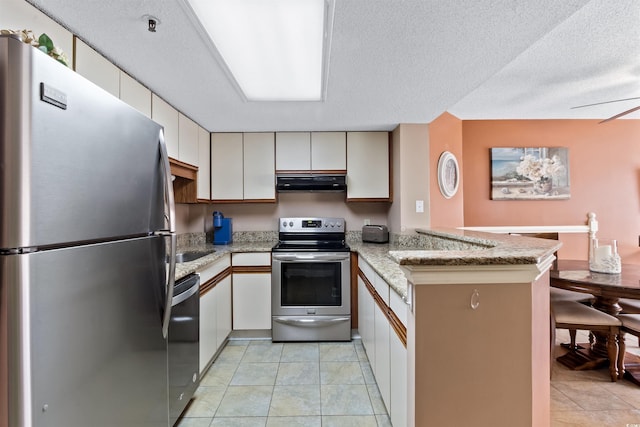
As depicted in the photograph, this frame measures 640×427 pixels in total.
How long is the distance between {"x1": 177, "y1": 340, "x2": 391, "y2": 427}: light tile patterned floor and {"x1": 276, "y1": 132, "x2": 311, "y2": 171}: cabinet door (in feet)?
6.07

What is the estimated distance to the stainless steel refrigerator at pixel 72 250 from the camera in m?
0.69

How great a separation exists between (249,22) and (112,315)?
4.68 feet

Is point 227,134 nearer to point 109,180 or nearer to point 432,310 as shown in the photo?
point 109,180

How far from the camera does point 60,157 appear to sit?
2.58 feet

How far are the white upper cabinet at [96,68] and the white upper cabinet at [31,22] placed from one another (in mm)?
48

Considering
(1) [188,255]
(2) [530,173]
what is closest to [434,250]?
(1) [188,255]

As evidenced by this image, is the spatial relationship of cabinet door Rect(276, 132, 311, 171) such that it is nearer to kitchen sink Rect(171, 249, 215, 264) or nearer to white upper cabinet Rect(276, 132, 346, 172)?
white upper cabinet Rect(276, 132, 346, 172)

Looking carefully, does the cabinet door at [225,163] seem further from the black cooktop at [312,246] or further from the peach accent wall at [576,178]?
the peach accent wall at [576,178]

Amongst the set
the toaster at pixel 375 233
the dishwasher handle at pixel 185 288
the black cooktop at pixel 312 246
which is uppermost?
the toaster at pixel 375 233

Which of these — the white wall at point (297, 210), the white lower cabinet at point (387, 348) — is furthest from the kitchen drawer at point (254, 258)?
the white lower cabinet at point (387, 348)

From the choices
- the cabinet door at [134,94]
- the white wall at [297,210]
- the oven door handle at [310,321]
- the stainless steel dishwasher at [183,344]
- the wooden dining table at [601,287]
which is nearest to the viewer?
the stainless steel dishwasher at [183,344]

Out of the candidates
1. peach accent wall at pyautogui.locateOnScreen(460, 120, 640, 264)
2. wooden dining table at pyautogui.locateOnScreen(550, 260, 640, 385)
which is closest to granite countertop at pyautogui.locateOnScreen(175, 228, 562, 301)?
wooden dining table at pyautogui.locateOnScreen(550, 260, 640, 385)

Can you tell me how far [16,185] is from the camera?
0.69 m

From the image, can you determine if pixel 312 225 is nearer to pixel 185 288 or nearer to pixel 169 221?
pixel 185 288
